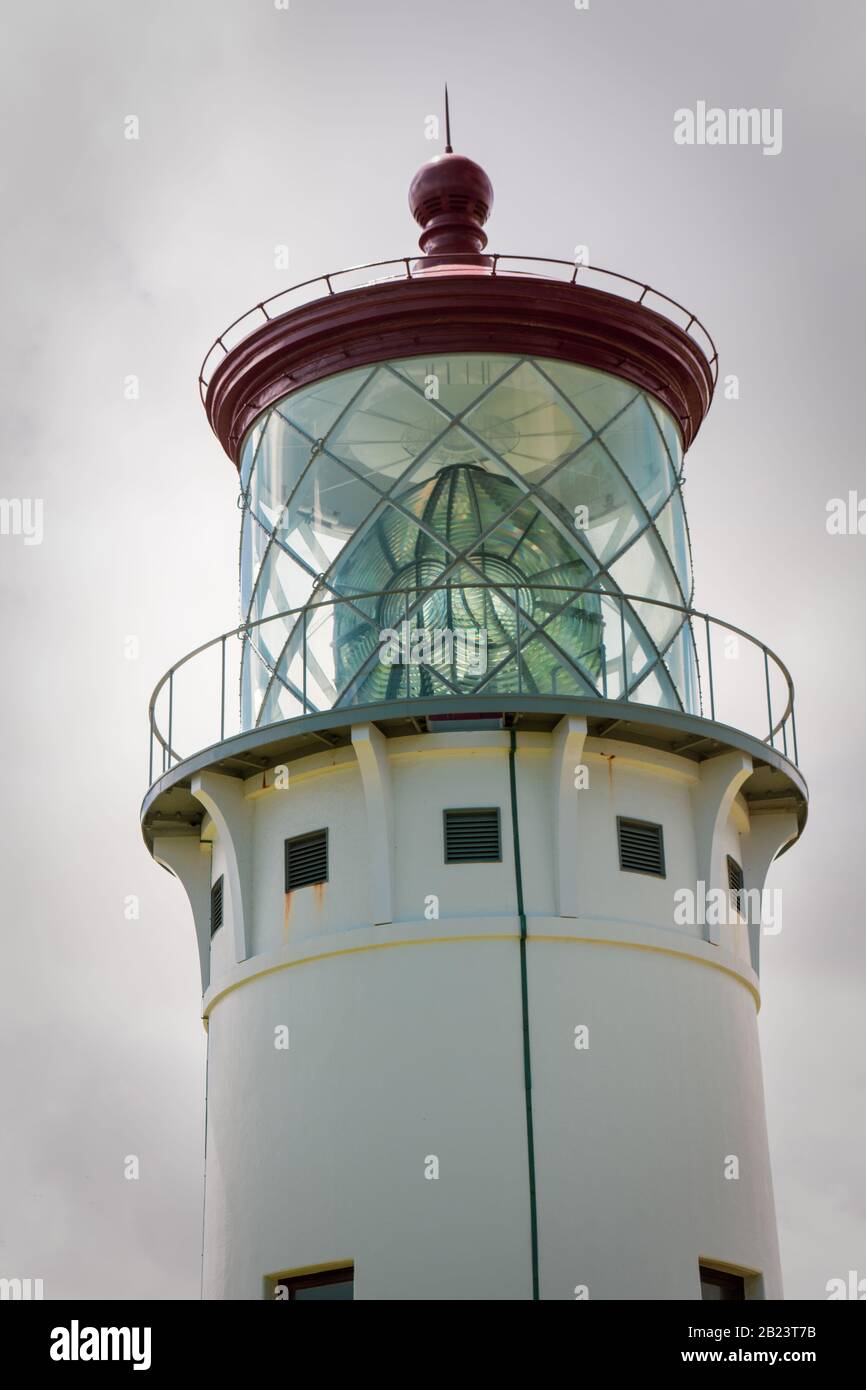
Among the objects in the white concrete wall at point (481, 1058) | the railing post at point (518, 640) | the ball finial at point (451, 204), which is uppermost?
the ball finial at point (451, 204)

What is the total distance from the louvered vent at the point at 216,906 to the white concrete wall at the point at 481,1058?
2.46ft

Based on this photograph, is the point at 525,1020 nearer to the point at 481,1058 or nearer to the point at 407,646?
the point at 481,1058

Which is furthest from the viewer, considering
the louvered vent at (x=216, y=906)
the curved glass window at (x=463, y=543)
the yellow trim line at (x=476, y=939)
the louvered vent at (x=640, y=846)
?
the louvered vent at (x=216, y=906)

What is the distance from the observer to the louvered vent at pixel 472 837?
17.6 metres

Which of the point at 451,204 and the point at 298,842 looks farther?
the point at 451,204

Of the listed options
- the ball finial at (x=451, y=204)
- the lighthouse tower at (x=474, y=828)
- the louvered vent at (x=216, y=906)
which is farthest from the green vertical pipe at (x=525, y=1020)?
the ball finial at (x=451, y=204)

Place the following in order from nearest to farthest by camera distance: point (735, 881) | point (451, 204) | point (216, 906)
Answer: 1. point (735, 881)
2. point (216, 906)
3. point (451, 204)

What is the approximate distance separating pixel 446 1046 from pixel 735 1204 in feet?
8.54

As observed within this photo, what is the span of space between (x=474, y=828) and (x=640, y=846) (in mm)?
1379

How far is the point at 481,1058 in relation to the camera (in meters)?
17.0

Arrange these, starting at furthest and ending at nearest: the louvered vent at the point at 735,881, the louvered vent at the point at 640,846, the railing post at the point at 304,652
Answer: the louvered vent at the point at 735,881 < the railing post at the point at 304,652 < the louvered vent at the point at 640,846

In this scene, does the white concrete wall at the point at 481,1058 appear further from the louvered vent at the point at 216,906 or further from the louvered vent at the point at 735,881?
the louvered vent at the point at 216,906
